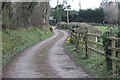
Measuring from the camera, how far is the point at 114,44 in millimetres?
7414

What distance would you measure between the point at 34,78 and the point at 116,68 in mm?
2739

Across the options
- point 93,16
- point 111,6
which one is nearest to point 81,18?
point 93,16

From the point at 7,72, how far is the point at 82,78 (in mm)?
2957

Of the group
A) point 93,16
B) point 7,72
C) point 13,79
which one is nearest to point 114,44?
point 13,79

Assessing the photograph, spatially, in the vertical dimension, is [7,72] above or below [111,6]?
below

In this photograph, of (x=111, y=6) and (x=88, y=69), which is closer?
(x=88, y=69)

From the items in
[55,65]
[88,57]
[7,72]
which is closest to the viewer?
[7,72]

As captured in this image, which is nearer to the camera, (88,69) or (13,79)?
(13,79)

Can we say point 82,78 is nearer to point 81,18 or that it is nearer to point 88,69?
point 88,69

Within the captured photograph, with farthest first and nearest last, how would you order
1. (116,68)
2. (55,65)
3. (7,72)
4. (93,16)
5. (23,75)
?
1. (93,16)
2. (55,65)
3. (7,72)
4. (23,75)
5. (116,68)

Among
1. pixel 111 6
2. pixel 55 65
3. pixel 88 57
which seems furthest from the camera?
pixel 111 6

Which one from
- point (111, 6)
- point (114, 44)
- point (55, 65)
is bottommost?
point (55, 65)

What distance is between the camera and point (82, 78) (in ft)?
25.2

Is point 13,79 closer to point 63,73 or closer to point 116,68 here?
point 63,73
